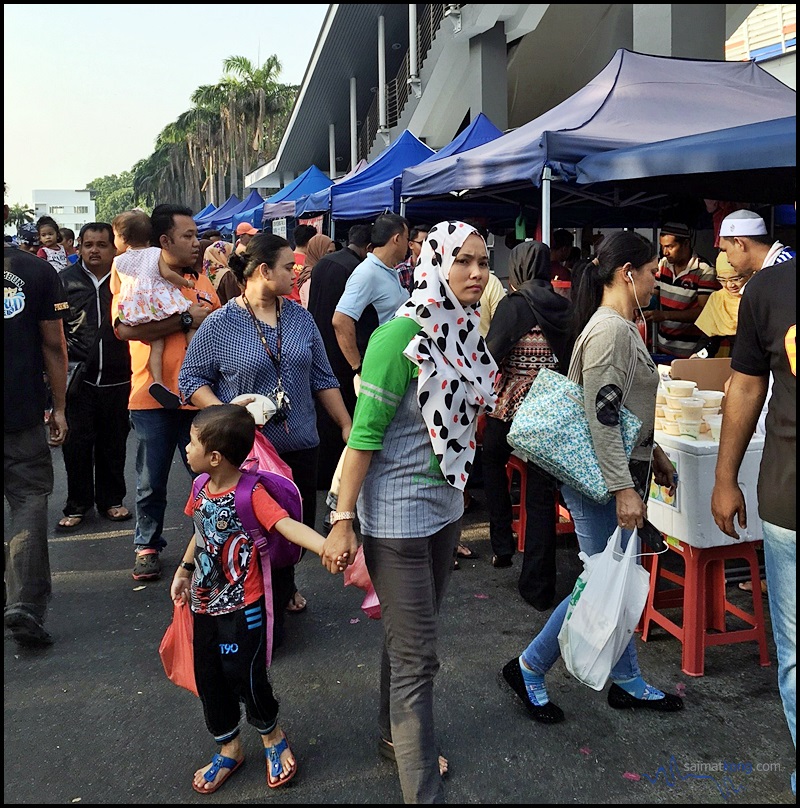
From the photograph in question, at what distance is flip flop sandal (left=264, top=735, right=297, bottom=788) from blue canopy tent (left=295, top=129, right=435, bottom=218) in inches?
336

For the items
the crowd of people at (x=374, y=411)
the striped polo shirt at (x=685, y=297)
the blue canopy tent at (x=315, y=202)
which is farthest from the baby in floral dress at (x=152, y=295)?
the blue canopy tent at (x=315, y=202)

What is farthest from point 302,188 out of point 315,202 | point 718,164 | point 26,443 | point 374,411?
point 374,411

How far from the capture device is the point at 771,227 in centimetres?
643

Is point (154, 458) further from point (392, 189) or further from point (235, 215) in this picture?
point (235, 215)

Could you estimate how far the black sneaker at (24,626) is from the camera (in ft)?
12.5

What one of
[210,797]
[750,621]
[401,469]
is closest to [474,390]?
[401,469]

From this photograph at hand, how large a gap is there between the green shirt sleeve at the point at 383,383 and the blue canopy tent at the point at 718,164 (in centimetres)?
245

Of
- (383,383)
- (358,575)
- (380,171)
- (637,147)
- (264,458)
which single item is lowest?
(358,575)

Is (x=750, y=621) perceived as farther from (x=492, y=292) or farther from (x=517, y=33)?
(x=517, y=33)

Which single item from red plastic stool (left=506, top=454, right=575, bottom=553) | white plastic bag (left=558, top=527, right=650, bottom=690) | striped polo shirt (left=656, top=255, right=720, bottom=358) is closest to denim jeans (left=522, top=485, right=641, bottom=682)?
white plastic bag (left=558, top=527, right=650, bottom=690)

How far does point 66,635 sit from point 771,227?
588 cm

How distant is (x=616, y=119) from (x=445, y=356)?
4591 millimetres

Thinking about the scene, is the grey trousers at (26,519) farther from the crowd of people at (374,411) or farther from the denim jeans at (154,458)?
the denim jeans at (154,458)

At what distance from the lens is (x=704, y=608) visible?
352cm
